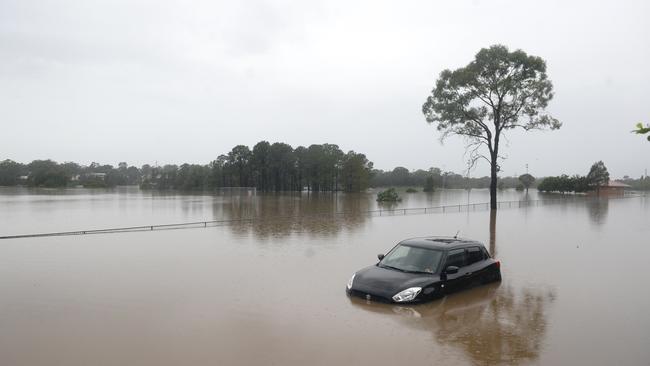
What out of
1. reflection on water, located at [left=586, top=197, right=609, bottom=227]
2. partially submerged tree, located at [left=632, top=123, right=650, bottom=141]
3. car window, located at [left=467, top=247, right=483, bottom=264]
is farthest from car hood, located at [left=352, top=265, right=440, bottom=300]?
reflection on water, located at [left=586, top=197, right=609, bottom=227]

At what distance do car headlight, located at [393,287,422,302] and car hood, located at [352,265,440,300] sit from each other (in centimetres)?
8

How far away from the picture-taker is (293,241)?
20.2 metres

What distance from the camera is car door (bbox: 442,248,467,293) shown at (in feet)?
33.9

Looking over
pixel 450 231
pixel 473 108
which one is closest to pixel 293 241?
pixel 450 231

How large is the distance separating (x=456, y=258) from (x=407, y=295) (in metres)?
1.96

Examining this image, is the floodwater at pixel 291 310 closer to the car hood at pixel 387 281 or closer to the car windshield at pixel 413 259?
the car hood at pixel 387 281

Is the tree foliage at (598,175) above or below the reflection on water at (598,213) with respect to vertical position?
above

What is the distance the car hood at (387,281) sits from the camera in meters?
9.62

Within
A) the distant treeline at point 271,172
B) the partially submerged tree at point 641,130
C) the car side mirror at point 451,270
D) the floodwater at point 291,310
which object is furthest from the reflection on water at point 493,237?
the distant treeline at point 271,172

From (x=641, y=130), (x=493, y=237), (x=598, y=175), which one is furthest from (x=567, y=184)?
(x=641, y=130)

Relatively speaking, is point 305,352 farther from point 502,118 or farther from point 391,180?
point 391,180

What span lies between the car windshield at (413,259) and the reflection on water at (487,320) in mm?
797

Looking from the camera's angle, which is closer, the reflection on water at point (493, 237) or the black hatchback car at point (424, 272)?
the black hatchback car at point (424, 272)

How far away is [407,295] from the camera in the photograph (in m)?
9.48
